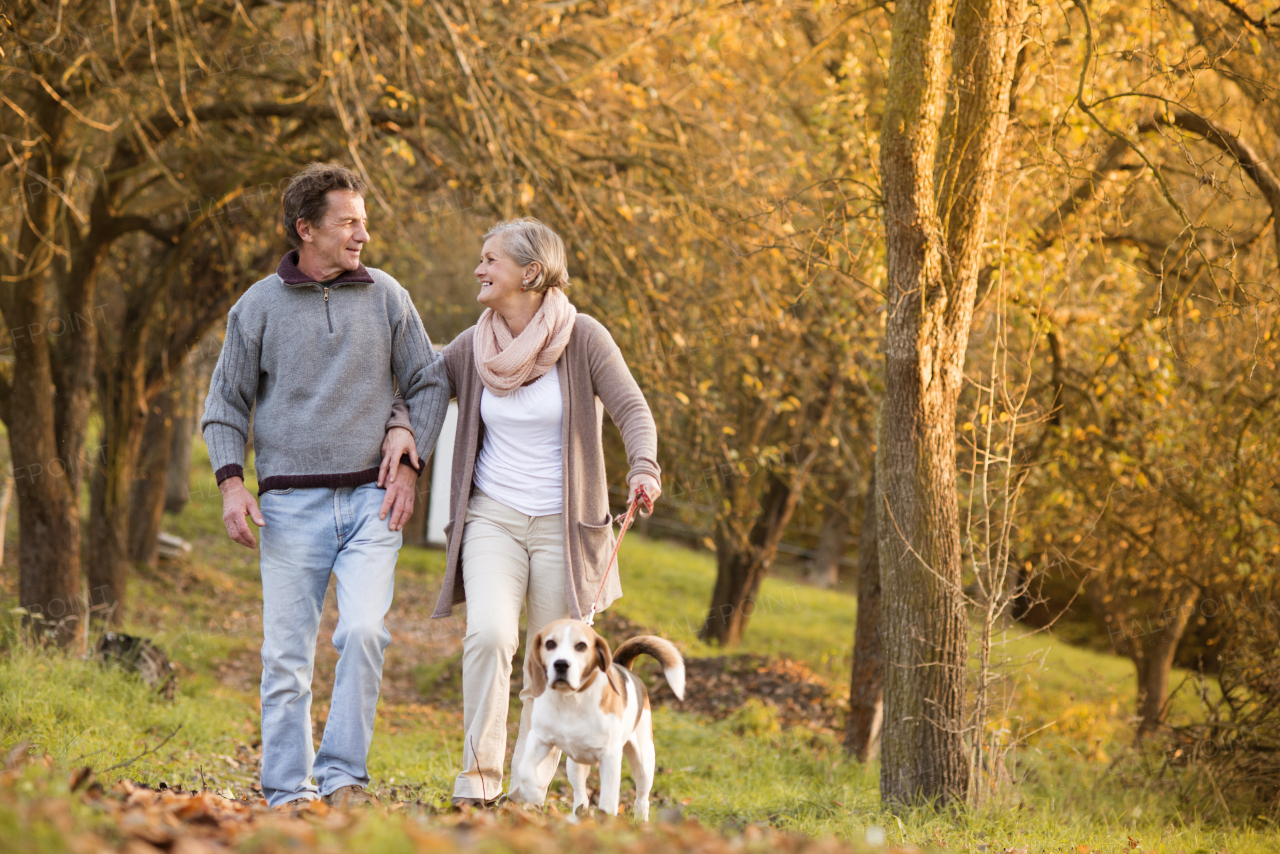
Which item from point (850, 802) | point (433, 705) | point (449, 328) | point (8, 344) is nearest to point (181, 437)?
point (449, 328)

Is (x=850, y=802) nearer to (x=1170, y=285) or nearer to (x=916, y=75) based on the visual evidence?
(x=916, y=75)

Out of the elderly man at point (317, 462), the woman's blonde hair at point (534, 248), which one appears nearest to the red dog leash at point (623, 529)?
the elderly man at point (317, 462)

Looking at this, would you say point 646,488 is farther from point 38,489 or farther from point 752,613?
point 752,613

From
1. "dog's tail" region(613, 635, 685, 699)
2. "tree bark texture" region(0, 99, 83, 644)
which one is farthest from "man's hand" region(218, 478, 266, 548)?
"tree bark texture" region(0, 99, 83, 644)

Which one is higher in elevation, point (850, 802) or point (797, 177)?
point (797, 177)

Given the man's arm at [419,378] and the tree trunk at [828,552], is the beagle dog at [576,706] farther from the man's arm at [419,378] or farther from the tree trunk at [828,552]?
the tree trunk at [828,552]

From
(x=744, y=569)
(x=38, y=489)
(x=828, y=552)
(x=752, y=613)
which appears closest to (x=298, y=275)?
(x=38, y=489)

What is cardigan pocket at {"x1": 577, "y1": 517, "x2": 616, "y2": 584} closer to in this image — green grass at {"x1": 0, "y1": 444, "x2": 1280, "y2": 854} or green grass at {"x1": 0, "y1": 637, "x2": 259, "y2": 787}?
green grass at {"x1": 0, "y1": 444, "x2": 1280, "y2": 854}

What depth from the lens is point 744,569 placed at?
11883 millimetres

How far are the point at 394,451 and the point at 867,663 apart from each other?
4.69 meters

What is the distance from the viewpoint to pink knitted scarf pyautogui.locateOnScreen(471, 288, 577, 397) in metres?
3.98

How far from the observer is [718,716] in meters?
8.71

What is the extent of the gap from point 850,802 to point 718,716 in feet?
11.3

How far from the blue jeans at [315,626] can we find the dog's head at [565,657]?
0.56m
